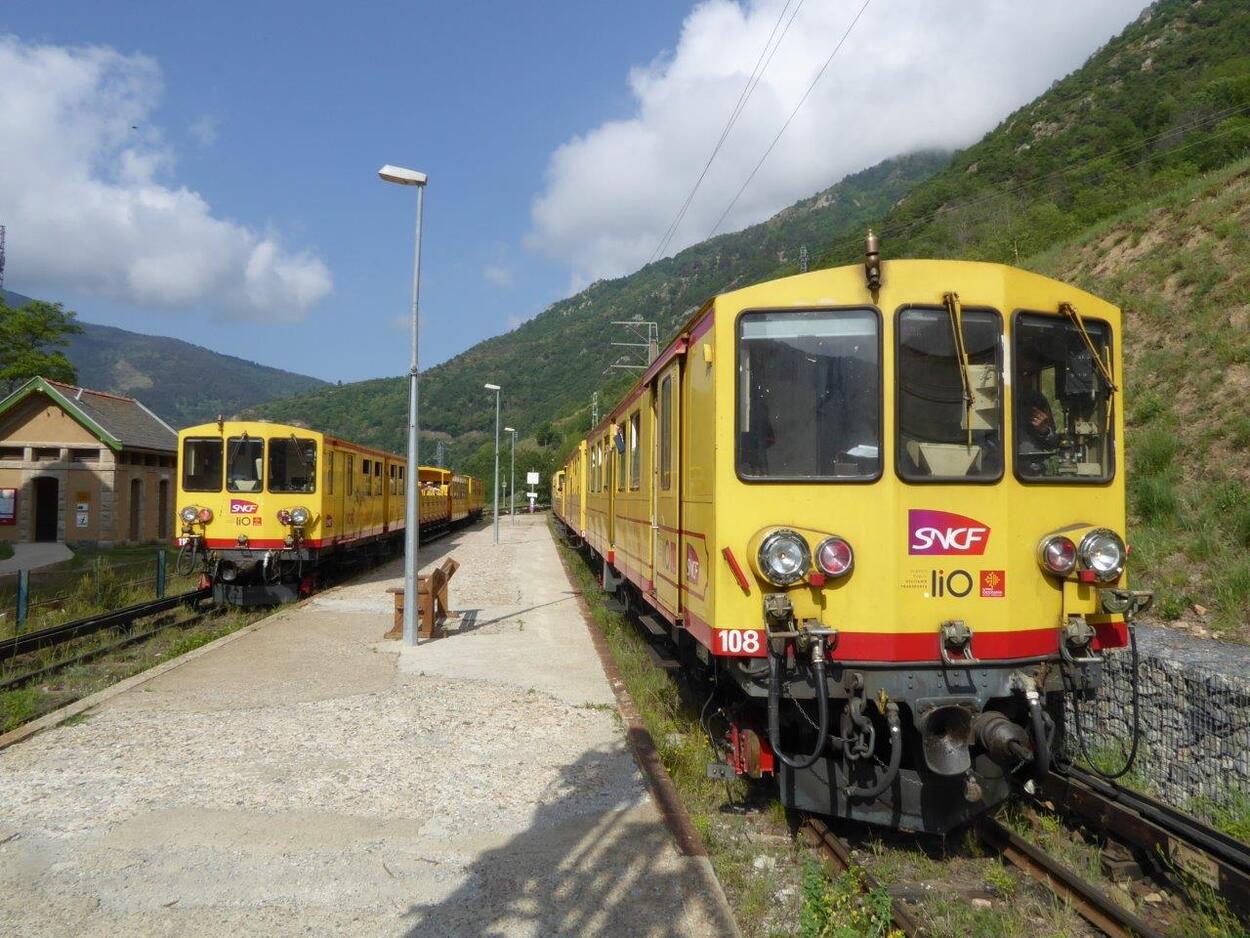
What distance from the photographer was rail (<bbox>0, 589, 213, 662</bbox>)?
10.3 metres

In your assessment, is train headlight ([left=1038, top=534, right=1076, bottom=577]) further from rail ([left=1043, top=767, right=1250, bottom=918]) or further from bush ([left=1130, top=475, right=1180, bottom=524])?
bush ([left=1130, top=475, right=1180, bottom=524])

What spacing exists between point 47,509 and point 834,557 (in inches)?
1209

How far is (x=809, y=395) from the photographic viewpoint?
4.75m

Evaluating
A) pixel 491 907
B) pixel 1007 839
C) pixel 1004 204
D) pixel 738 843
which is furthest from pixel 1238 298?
pixel 1004 204

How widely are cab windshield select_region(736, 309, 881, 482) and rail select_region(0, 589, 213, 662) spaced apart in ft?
31.0

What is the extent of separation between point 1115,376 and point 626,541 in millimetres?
5727

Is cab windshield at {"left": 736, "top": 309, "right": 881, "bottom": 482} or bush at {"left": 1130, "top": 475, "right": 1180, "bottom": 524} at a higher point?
cab windshield at {"left": 736, "top": 309, "right": 881, "bottom": 482}

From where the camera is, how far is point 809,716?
4656 millimetres

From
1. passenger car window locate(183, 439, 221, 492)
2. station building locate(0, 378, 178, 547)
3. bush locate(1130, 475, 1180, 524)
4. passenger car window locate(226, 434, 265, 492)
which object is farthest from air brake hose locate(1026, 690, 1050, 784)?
station building locate(0, 378, 178, 547)

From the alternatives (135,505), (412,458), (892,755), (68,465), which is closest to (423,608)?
(412,458)

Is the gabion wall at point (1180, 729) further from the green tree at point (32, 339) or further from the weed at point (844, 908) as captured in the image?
the green tree at point (32, 339)

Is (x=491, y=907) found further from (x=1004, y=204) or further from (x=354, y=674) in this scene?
(x=1004, y=204)

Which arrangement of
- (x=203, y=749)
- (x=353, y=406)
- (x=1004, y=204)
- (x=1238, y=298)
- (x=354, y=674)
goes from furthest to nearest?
(x=353, y=406)
(x=1004, y=204)
(x=1238, y=298)
(x=354, y=674)
(x=203, y=749)

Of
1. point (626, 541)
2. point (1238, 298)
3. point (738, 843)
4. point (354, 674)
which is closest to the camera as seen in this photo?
point (738, 843)
